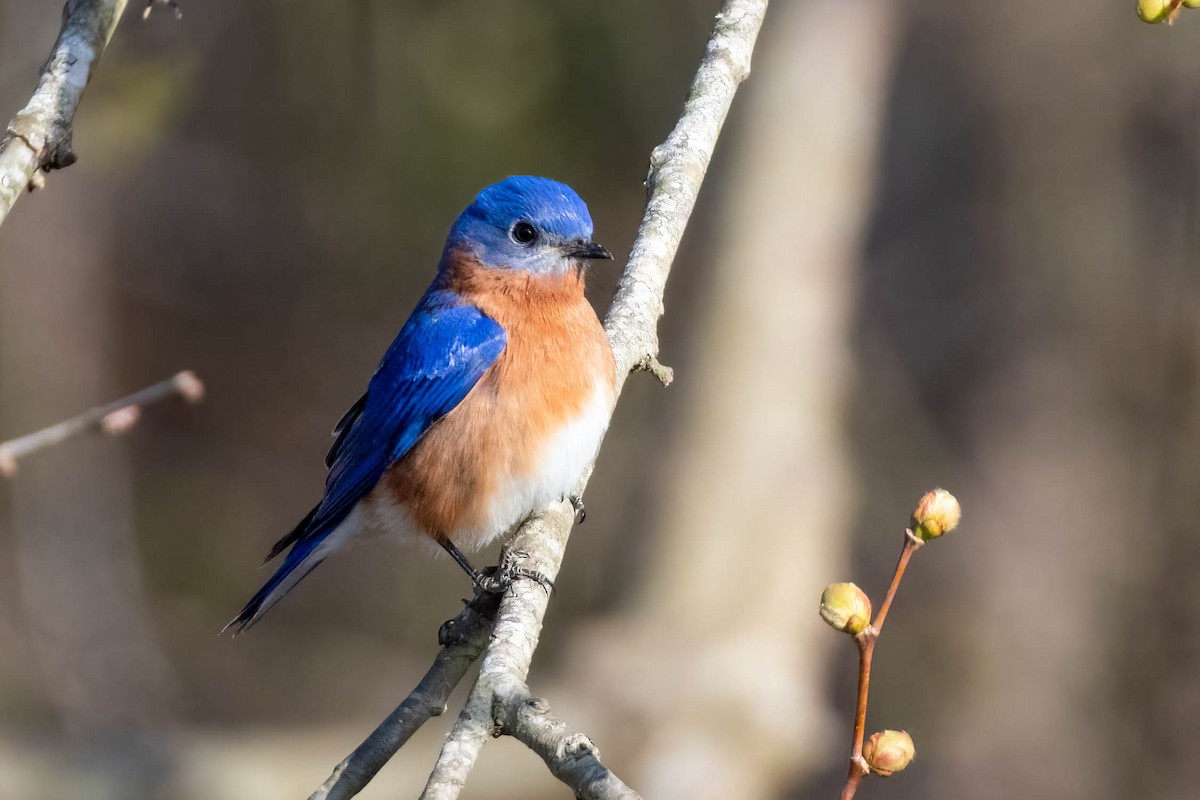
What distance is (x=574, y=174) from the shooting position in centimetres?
959

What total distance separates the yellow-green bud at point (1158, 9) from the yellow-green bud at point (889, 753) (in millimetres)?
1709

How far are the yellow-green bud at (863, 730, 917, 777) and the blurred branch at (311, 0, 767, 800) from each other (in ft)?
1.63

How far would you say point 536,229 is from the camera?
175 inches

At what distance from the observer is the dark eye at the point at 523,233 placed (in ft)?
14.6

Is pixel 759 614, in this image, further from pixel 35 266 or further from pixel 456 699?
pixel 35 266

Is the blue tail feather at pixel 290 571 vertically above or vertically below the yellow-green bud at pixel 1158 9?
below

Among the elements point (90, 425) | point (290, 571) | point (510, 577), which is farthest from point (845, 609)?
point (290, 571)

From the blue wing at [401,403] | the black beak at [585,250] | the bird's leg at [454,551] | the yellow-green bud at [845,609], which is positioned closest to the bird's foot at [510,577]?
the bird's leg at [454,551]

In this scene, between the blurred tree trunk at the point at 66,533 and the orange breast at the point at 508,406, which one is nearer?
the orange breast at the point at 508,406

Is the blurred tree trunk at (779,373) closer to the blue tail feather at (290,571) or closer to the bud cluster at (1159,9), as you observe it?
the blue tail feather at (290,571)

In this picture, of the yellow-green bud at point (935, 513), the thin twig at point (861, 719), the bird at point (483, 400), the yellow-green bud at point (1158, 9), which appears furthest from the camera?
the bird at point (483, 400)

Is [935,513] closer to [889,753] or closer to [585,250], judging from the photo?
[889,753]

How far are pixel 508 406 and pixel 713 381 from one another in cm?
508

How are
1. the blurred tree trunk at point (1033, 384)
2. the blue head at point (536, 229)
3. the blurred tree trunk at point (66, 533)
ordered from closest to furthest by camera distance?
the blue head at point (536, 229) < the blurred tree trunk at point (66, 533) < the blurred tree trunk at point (1033, 384)
